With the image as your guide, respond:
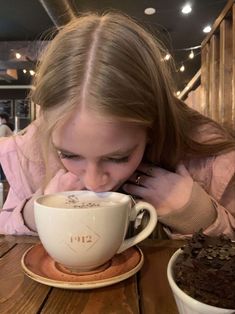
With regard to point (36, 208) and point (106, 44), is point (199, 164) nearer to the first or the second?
point (106, 44)

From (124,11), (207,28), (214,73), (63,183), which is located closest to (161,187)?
(63,183)

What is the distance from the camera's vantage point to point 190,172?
0.86m

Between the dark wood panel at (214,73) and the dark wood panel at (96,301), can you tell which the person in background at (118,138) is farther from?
the dark wood panel at (214,73)

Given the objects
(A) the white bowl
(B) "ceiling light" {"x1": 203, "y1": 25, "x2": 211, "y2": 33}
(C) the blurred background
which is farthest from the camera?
(B) "ceiling light" {"x1": 203, "y1": 25, "x2": 211, "y2": 33}

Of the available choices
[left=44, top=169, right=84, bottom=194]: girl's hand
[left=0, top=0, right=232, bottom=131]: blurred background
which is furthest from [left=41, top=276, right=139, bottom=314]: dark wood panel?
[left=0, top=0, right=232, bottom=131]: blurred background

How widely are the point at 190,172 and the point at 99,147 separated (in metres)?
0.35

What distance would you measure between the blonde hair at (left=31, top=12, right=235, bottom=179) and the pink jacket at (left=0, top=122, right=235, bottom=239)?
142 millimetres

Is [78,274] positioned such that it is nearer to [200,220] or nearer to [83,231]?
[83,231]

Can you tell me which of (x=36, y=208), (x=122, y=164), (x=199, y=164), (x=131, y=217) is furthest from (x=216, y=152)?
(x=36, y=208)

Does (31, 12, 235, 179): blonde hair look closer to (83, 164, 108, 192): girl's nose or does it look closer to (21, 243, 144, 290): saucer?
(83, 164, 108, 192): girl's nose

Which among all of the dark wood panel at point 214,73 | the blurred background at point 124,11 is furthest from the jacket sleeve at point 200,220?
the blurred background at point 124,11

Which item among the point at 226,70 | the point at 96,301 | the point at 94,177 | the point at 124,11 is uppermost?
the point at 124,11

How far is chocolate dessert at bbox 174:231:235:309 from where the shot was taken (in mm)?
310

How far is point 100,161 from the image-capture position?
23.7 inches
